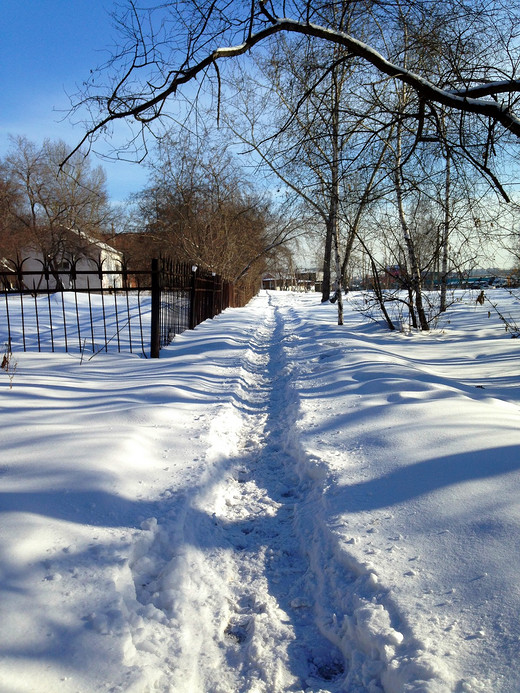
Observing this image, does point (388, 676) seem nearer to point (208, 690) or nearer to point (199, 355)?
point (208, 690)

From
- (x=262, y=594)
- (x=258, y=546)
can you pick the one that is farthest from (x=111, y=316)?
(x=262, y=594)

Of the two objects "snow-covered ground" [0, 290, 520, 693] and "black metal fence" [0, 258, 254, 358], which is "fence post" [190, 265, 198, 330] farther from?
"snow-covered ground" [0, 290, 520, 693]

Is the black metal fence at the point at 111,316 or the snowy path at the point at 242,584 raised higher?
the black metal fence at the point at 111,316

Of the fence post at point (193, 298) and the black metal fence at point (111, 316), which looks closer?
the black metal fence at point (111, 316)

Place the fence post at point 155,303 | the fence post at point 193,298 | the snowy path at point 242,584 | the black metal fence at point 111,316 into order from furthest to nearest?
1. the fence post at point 193,298
2. the fence post at point 155,303
3. the black metal fence at point 111,316
4. the snowy path at point 242,584

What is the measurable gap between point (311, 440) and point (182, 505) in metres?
1.52

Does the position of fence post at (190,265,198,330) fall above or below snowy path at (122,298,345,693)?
above

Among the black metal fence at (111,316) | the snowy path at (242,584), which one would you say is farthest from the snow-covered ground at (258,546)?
the black metal fence at (111,316)

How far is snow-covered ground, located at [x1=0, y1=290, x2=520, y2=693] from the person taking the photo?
1.69 m

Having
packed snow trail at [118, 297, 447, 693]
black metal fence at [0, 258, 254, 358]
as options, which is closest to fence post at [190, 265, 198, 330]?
black metal fence at [0, 258, 254, 358]

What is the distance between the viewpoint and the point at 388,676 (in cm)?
164

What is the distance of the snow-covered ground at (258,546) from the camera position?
169cm

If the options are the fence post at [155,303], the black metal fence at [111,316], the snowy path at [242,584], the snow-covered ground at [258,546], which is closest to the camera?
the snow-covered ground at [258,546]

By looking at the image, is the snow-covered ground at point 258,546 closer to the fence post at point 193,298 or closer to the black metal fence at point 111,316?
the black metal fence at point 111,316
